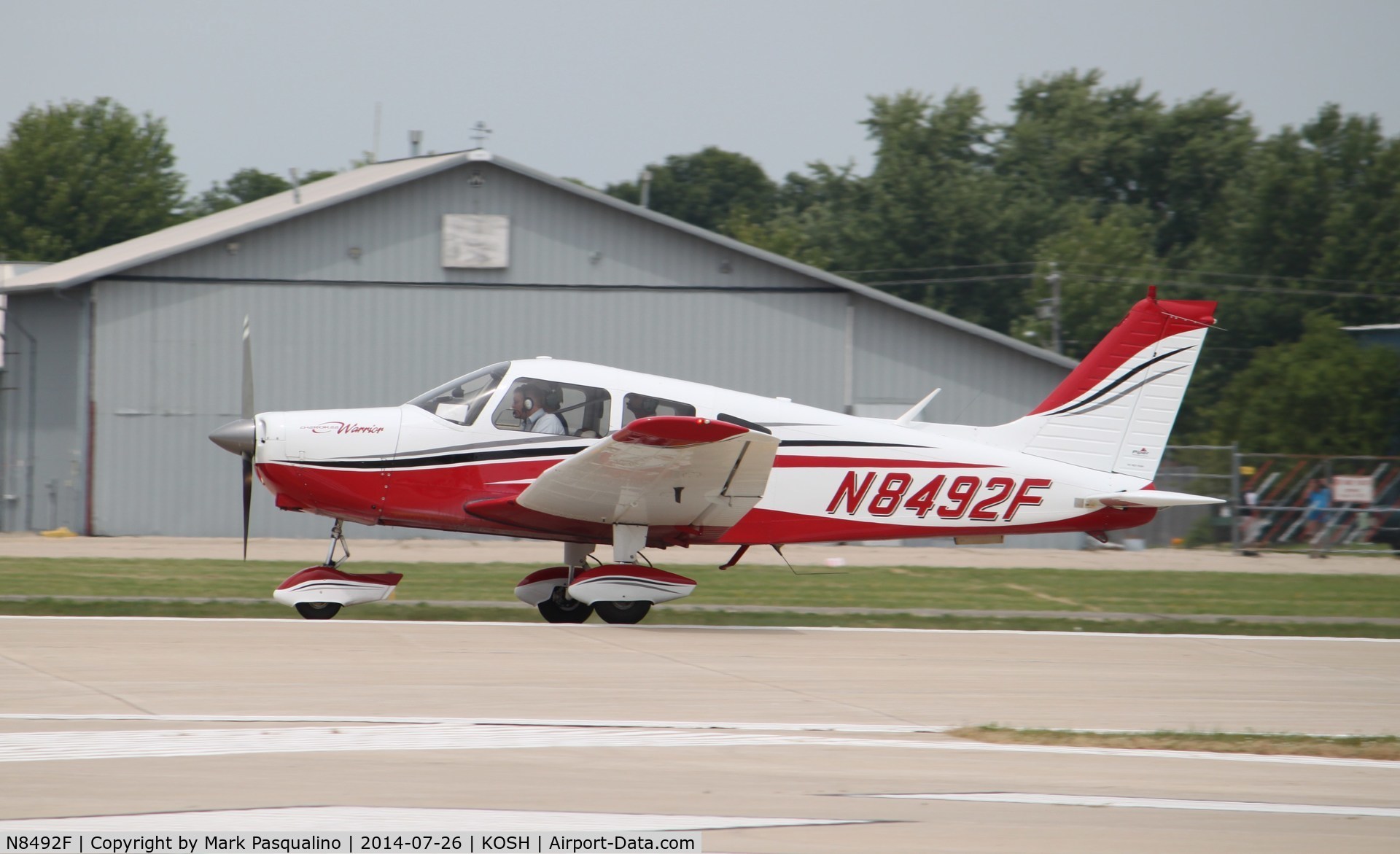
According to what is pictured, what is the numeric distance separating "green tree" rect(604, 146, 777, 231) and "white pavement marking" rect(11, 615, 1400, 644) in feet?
184

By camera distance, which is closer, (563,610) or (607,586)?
(607,586)

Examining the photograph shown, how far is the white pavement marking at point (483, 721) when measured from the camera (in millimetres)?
6918

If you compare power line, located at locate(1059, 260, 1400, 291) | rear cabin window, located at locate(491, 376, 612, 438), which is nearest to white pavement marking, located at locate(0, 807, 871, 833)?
rear cabin window, located at locate(491, 376, 612, 438)

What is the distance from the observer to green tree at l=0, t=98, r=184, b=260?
170 feet

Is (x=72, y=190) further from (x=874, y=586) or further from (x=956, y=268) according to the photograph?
(x=874, y=586)

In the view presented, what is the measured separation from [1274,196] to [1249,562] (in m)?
34.9

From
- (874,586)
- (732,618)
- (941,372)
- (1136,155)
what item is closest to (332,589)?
(732,618)

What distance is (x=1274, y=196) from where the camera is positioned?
51.5 m

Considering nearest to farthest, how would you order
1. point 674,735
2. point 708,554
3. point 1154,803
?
point 1154,803 → point 674,735 → point 708,554

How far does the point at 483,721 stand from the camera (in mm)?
7094

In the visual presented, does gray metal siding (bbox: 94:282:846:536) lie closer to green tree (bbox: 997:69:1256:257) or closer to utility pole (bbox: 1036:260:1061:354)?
utility pole (bbox: 1036:260:1061:354)

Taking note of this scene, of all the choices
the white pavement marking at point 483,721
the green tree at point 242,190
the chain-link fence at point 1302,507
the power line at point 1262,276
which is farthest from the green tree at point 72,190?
the white pavement marking at point 483,721

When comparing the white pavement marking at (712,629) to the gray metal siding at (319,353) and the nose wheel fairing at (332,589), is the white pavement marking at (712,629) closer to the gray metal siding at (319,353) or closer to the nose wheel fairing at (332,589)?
the nose wheel fairing at (332,589)

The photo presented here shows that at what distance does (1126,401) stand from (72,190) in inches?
2015
